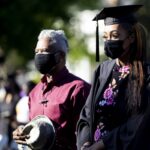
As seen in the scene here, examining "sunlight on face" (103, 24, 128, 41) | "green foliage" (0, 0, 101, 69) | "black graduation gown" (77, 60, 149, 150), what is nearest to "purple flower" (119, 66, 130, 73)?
"black graduation gown" (77, 60, 149, 150)

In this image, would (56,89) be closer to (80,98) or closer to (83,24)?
(80,98)

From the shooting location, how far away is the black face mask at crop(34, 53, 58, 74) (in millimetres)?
8773

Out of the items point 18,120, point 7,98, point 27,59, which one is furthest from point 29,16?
point 18,120

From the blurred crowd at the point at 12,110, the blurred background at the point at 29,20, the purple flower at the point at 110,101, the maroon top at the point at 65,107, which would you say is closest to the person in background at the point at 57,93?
the maroon top at the point at 65,107

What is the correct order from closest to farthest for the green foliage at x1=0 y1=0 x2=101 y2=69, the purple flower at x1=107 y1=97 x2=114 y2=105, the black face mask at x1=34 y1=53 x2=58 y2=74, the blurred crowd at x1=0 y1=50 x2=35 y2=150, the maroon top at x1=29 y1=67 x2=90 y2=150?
1. the purple flower at x1=107 y1=97 x2=114 y2=105
2. the maroon top at x1=29 y1=67 x2=90 y2=150
3. the black face mask at x1=34 y1=53 x2=58 y2=74
4. the blurred crowd at x1=0 y1=50 x2=35 y2=150
5. the green foliage at x1=0 y1=0 x2=101 y2=69

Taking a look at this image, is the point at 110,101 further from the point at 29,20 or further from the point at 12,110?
the point at 29,20

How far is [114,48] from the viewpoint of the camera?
739 cm

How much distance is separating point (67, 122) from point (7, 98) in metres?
10.4

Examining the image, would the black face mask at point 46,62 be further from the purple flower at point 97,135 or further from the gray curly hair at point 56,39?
the purple flower at point 97,135

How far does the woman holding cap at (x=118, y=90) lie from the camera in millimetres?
7172

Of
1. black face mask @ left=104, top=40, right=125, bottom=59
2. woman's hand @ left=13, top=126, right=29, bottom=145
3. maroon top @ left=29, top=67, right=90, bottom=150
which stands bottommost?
woman's hand @ left=13, top=126, right=29, bottom=145

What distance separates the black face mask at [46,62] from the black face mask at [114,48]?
1.41m

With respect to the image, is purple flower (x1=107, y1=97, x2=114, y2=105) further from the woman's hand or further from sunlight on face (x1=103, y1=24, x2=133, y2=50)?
the woman's hand

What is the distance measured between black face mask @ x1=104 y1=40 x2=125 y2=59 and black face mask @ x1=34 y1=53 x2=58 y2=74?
1.41 meters
